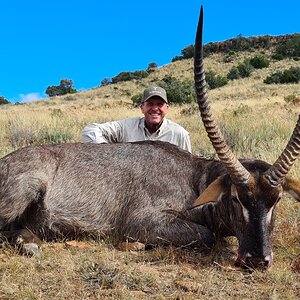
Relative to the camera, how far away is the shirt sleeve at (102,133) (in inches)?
287

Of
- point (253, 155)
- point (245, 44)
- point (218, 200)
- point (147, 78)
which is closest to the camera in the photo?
point (218, 200)

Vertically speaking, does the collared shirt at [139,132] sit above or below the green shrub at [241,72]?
below

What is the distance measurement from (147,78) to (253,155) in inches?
2037

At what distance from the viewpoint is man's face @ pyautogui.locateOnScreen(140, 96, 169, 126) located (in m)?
7.50

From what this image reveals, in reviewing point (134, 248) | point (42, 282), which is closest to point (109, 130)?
point (134, 248)

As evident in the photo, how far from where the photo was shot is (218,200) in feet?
15.6

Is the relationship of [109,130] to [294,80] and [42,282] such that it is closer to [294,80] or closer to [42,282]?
[42,282]

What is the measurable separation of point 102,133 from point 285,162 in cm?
376

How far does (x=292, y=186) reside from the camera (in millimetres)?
4547

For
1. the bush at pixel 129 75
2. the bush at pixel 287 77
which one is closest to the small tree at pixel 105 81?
the bush at pixel 129 75

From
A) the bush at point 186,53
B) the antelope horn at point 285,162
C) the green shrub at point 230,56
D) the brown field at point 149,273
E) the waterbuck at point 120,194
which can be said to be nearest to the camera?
the brown field at point 149,273

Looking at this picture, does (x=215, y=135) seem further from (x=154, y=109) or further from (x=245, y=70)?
(x=245, y=70)

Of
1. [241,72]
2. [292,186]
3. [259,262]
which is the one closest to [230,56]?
[241,72]

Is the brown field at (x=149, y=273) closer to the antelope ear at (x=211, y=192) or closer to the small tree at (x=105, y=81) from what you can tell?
the antelope ear at (x=211, y=192)
